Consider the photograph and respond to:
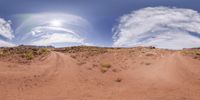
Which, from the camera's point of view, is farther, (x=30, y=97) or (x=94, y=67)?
(x=94, y=67)

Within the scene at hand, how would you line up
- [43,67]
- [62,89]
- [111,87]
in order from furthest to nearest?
[43,67] → [111,87] → [62,89]

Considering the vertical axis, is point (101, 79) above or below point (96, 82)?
above

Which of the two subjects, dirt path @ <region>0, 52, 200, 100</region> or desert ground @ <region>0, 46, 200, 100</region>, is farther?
desert ground @ <region>0, 46, 200, 100</region>

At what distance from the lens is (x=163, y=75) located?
1013 inches

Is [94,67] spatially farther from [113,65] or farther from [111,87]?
[111,87]

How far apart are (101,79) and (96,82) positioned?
1.16m

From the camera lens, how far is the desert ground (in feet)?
63.6

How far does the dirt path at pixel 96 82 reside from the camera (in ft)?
63.1

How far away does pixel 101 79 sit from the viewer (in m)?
24.5

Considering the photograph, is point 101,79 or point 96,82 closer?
point 96,82

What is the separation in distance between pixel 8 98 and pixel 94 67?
41.7 feet

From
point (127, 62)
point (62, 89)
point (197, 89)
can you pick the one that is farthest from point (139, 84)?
point (127, 62)

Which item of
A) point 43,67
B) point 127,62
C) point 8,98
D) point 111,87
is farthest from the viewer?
point 127,62

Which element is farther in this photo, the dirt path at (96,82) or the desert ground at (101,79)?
the desert ground at (101,79)
